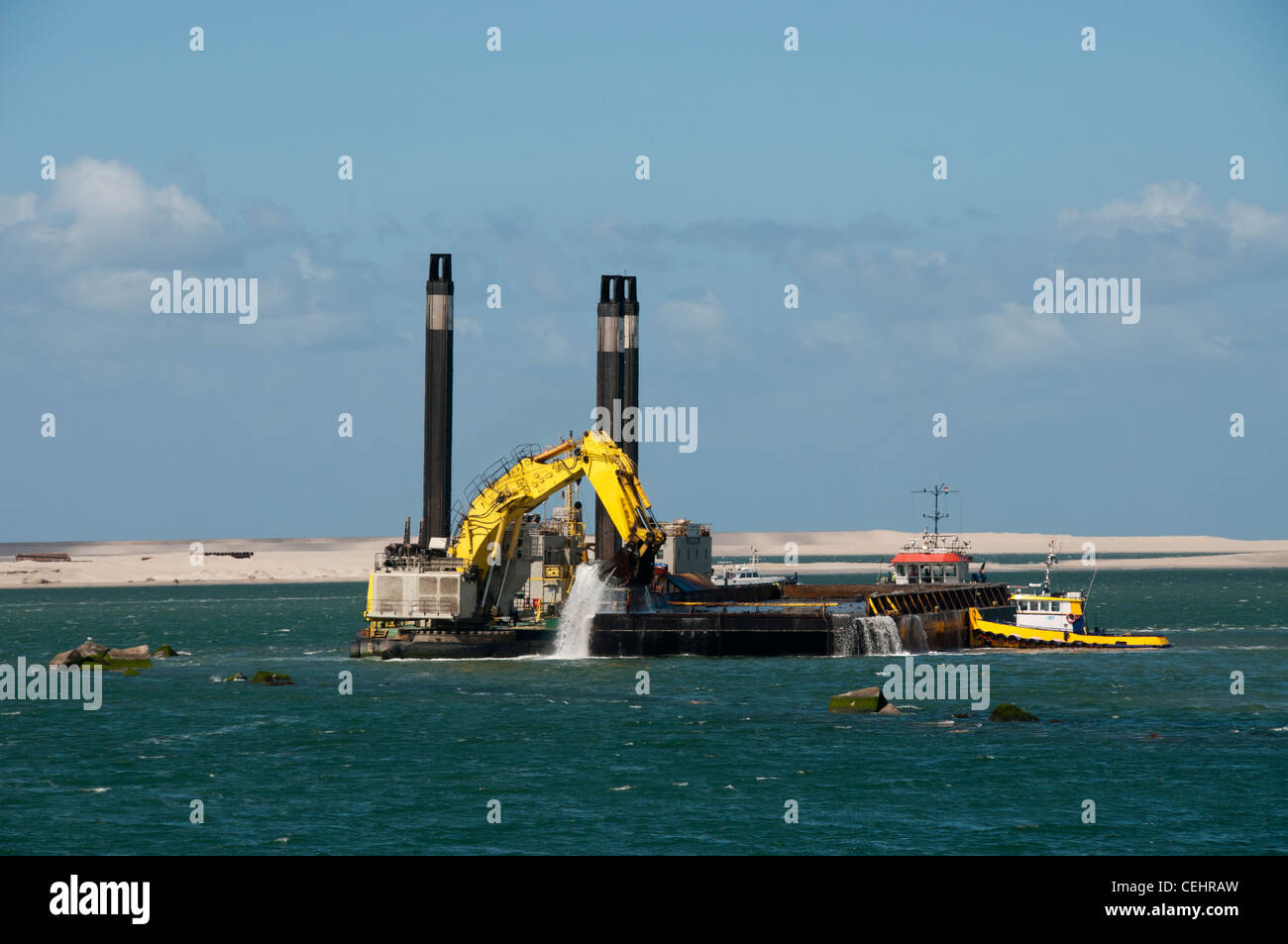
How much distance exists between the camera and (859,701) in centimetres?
5628

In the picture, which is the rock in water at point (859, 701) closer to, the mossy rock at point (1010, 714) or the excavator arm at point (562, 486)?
the mossy rock at point (1010, 714)

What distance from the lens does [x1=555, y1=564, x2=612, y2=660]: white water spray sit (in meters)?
77.1

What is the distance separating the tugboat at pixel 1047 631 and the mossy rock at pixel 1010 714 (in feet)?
109

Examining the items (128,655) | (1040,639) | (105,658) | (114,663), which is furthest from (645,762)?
(1040,639)

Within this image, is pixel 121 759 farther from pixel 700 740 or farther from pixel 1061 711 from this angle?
pixel 1061 711

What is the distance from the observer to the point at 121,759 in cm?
4656

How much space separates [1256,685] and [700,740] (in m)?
28.6

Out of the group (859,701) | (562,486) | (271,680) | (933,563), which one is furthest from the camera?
(933,563)

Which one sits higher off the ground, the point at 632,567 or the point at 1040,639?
the point at 632,567

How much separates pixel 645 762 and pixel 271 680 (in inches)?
1132

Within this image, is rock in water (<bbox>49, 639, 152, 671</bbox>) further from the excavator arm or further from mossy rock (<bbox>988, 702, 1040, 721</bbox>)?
mossy rock (<bbox>988, 702, 1040, 721</bbox>)

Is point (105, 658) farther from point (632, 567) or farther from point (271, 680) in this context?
point (632, 567)

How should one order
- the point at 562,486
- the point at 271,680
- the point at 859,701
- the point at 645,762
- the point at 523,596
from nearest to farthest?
the point at 645,762, the point at 859,701, the point at 271,680, the point at 562,486, the point at 523,596
